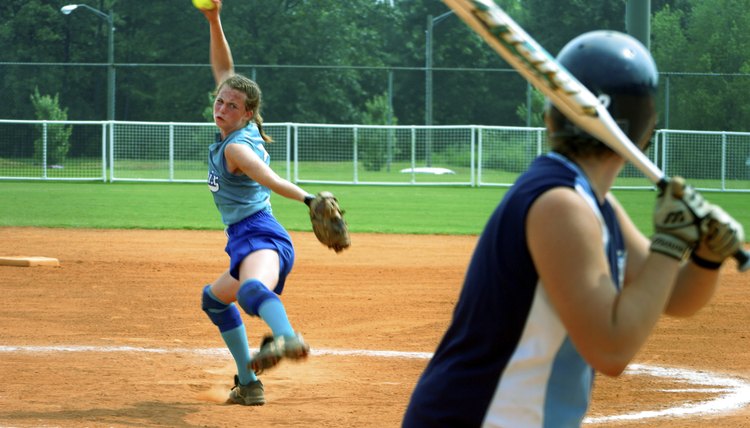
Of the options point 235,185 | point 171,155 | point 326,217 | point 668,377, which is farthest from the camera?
point 171,155

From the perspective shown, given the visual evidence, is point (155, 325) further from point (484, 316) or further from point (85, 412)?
point (484, 316)

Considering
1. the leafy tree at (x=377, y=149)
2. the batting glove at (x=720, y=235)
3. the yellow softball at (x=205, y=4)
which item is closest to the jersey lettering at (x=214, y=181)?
the yellow softball at (x=205, y=4)

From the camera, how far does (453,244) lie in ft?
49.7

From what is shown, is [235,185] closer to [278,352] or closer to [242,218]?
[242,218]

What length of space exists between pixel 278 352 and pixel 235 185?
129cm

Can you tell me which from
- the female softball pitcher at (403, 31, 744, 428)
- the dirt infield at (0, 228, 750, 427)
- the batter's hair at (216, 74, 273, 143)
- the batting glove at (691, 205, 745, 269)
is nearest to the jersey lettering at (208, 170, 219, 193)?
the batter's hair at (216, 74, 273, 143)

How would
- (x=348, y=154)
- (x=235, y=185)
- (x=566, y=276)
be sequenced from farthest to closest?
(x=348, y=154) → (x=235, y=185) → (x=566, y=276)

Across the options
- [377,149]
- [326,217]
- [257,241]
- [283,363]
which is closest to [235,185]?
[257,241]

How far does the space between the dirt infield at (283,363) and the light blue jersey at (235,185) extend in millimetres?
1118

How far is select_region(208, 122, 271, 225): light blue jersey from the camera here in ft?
19.7

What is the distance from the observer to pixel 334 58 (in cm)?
5747

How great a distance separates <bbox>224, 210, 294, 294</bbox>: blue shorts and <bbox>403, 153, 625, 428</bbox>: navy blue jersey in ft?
11.4

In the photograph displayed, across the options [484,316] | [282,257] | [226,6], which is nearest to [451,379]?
[484,316]

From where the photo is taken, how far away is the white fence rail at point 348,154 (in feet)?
99.3
